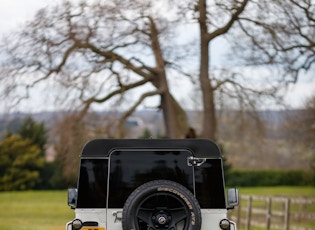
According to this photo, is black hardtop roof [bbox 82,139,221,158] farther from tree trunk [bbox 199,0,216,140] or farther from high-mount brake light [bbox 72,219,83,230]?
tree trunk [bbox 199,0,216,140]

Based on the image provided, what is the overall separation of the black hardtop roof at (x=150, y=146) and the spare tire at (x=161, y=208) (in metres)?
0.69

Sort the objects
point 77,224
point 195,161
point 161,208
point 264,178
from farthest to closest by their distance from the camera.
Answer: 1. point 264,178
2. point 195,161
3. point 77,224
4. point 161,208

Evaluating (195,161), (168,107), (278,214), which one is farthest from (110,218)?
(168,107)

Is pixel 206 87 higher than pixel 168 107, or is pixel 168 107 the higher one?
pixel 206 87

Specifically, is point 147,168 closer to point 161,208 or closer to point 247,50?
point 161,208

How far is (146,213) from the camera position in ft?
27.8

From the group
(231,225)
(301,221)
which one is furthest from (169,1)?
(231,225)

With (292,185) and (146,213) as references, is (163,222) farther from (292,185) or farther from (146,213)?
(292,185)

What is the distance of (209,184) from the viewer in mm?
8977

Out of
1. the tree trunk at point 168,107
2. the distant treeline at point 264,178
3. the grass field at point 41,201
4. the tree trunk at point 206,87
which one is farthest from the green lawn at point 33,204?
the tree trunk at point 206,87

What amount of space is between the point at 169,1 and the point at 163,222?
16151 millimetres

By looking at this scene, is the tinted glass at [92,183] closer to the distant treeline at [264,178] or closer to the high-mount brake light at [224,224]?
the high-mount brake light at [224,224]

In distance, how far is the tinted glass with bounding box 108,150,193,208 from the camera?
895 cm

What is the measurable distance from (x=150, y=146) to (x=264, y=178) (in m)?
60.6
